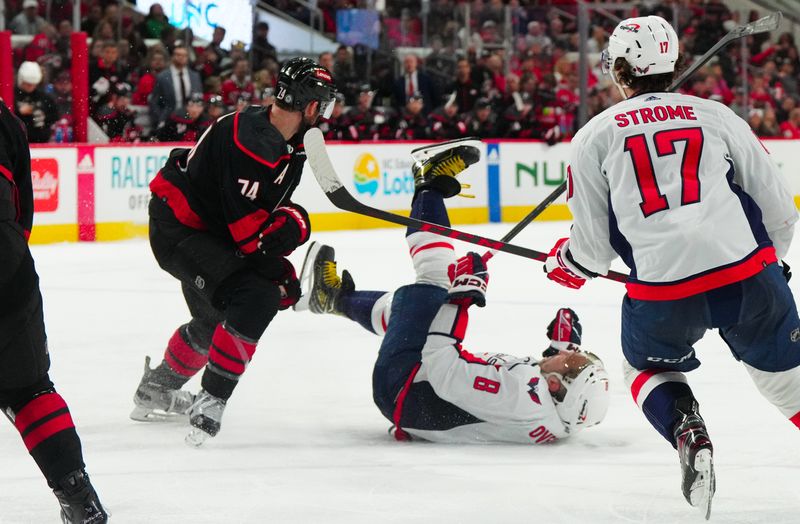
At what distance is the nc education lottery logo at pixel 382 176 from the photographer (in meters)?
9.88

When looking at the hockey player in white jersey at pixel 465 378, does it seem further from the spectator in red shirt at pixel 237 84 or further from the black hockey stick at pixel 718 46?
the spectator in red shirt at pixel 237 84

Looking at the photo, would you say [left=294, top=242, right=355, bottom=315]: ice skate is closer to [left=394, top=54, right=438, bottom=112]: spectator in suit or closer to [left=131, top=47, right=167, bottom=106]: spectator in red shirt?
[left=131, top=47, right=167, bottom=106]: spectator in red shirt

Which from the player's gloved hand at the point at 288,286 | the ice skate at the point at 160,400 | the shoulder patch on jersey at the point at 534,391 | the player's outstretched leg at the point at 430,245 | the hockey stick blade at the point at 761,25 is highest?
the hockey stick blade at the point at 761,25

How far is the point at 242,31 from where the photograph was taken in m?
10.1

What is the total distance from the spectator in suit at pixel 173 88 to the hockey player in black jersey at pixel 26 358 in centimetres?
696

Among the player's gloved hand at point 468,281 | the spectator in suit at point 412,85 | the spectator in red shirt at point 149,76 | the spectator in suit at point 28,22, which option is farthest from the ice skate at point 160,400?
the spectator in suit at point 412,85

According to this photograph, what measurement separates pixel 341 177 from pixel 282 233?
6434 mm

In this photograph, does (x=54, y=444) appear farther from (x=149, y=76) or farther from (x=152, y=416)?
(x=149, y=76)

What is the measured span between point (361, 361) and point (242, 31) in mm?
6081

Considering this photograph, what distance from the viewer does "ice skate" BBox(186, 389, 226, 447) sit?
10.8ft

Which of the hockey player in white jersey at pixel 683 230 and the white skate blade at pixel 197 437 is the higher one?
the hockey player in white jersey at pixel 683 230

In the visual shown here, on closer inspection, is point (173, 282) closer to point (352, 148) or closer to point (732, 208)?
point (352, 148)

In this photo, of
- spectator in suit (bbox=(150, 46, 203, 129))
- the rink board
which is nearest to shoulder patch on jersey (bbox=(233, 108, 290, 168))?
the rink board

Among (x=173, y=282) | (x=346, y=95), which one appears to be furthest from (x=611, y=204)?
(x=346, y=95)
